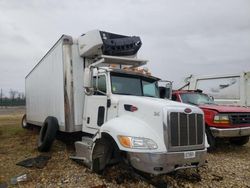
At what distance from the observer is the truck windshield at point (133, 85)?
6.40 meters

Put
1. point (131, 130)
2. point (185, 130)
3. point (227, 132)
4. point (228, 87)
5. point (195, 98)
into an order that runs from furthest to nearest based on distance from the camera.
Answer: point (228, 87) < point (195, 98) < point (227, 132) < point (185, 130) < point (131, 130)

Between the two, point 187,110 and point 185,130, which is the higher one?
point 187,110

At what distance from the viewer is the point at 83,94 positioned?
7.54 m

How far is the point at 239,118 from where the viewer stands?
8.65 m

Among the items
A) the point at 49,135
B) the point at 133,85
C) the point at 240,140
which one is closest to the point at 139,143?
the point at 133,85

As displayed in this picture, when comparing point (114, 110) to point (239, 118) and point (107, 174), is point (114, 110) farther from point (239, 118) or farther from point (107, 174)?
point (239, 118)

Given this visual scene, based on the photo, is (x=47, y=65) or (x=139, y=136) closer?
(x=139, y=136)

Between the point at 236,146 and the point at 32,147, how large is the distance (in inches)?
277

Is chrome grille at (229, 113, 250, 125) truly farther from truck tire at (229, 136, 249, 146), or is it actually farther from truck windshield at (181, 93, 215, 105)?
truck windshield at (181, 93, 215, 105)

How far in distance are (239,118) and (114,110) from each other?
4.62m

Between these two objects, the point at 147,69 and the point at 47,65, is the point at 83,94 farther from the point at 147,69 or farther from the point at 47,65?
the point at 47,65

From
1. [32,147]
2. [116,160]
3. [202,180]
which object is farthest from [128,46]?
[32,147]

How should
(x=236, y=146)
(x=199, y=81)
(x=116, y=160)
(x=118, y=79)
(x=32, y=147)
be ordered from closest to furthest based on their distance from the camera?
(x=116, y=160)
(x=118, y=79)
(x=32, y=147)
(x=236, y=146)
(x=199, y=81)

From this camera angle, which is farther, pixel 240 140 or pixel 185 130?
pixel 240 140
